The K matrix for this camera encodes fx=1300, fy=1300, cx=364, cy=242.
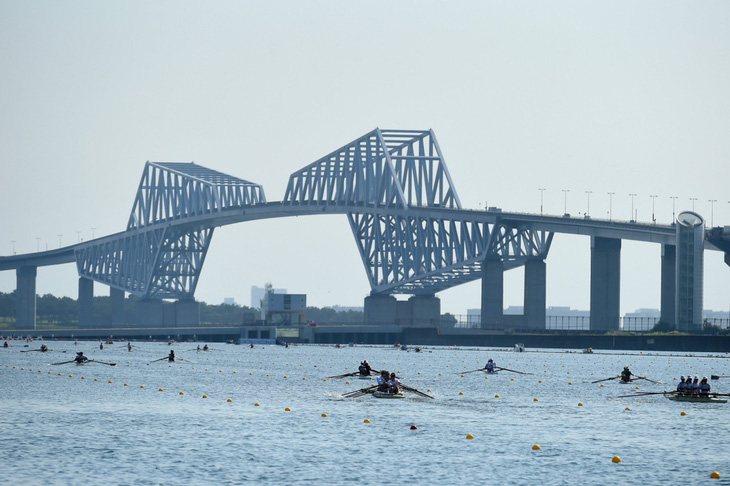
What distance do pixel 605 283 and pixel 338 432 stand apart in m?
101

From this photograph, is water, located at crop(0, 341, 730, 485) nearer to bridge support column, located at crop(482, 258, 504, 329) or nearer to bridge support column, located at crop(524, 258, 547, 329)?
bridge support column, located at crop(524, 258, 547, 329)

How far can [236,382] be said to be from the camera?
8781 cm

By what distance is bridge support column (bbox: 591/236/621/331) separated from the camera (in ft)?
503

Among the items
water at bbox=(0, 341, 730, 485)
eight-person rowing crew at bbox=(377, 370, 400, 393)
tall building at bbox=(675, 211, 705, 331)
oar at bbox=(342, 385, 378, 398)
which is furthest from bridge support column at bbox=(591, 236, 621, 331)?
oar at bbox=(342, 385, 378, 398)

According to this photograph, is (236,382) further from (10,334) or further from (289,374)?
(10,334)

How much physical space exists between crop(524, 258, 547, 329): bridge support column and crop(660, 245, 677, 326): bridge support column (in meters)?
20.0

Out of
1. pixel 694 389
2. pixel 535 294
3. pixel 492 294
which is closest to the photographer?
pixel 694 389

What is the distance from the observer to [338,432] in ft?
184

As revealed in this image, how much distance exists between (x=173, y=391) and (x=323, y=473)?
1337 inches

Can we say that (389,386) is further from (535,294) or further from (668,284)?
(535,294)

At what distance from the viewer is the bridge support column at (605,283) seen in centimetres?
15325

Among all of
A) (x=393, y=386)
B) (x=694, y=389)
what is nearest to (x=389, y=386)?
(x=393, y=386)

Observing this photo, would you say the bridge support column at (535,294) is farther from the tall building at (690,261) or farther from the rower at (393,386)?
the rower at (393,386)

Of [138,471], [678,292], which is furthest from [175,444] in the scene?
[678,292]
